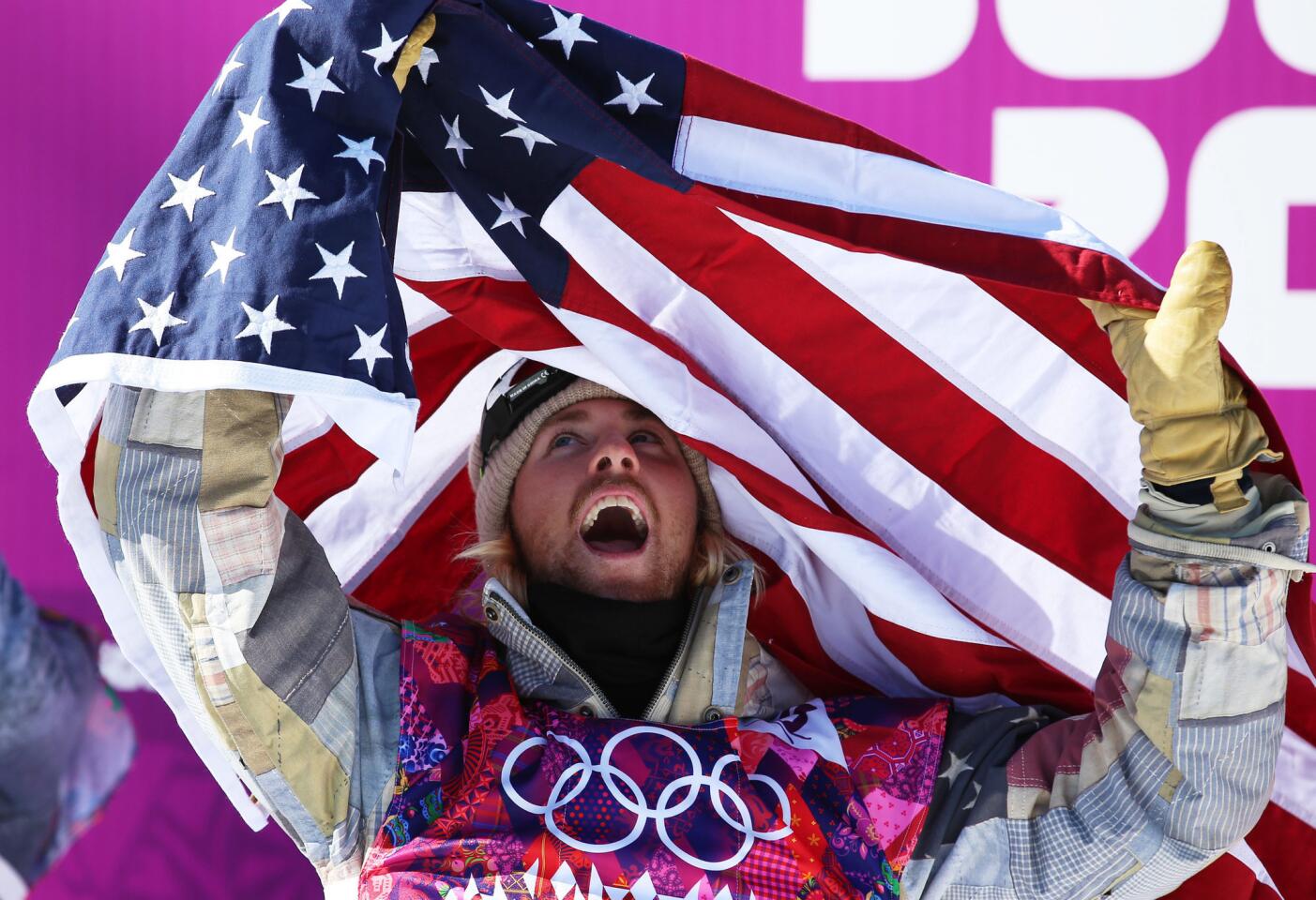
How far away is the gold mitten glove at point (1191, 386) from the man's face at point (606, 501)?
2.31ft

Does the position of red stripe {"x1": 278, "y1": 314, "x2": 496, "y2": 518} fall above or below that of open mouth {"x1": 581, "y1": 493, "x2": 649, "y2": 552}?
above

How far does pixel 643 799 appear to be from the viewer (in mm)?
1773

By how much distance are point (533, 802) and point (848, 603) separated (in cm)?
60

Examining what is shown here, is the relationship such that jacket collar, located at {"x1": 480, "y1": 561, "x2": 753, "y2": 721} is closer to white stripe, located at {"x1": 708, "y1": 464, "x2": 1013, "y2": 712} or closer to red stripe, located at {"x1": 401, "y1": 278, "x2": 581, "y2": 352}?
white stripe, located at {"x1": 708, "y1": 464, "x2": 1013, "y2": 712}

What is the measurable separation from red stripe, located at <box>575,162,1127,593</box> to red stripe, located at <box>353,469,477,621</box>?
610 millimetres

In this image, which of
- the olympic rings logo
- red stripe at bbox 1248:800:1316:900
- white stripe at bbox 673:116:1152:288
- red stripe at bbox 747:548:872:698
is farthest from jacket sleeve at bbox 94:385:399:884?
red stripe at bbox 1248:800:1316:900

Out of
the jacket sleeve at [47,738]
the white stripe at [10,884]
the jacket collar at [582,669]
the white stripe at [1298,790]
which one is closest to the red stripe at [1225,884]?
the white stripe at [1298,790]

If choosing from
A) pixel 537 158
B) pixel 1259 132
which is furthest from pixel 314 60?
pixel 1259 132

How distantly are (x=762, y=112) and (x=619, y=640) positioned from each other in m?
0.77

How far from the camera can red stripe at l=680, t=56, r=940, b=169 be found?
1.65 m

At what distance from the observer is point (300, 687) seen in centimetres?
168

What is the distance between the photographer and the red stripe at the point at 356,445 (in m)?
2.11

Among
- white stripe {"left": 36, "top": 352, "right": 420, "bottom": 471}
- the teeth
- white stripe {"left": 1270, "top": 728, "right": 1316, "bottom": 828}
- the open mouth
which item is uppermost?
white stripe {"left": 36, "top": 352, "right": 420, "bottom": 471}

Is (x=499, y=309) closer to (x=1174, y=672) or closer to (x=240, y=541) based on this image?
(x=240, y=541)
